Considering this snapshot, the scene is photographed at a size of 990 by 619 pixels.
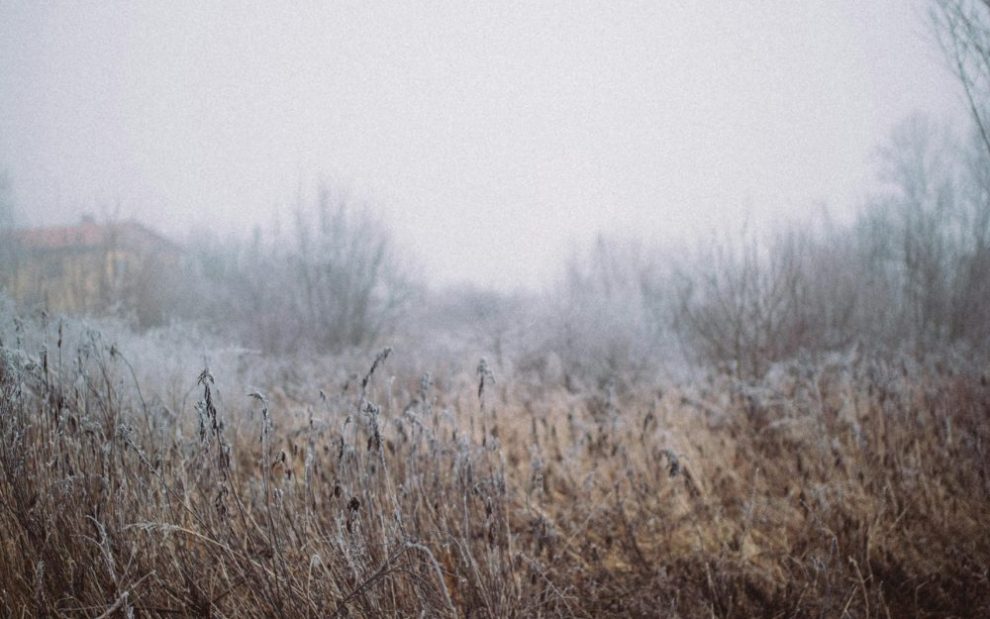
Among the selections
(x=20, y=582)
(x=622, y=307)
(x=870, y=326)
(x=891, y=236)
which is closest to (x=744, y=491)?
(x=20, y=582)

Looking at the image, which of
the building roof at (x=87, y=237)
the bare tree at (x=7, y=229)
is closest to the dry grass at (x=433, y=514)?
the bare tree at (x=7, y=229)

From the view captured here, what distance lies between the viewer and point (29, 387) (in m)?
2.32

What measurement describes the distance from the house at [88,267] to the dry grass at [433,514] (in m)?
3.48

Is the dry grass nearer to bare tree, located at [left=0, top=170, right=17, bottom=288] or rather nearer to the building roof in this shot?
bare tree, located at [left=0, top=170, right=17, bottom=288]

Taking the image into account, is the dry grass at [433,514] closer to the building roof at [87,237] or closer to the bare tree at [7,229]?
the bare tree at [7,229]

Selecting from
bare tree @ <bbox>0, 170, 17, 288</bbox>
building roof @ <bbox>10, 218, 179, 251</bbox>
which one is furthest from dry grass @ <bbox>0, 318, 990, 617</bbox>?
building roof @ <bbox>10, 218, 179, 251</bbox>

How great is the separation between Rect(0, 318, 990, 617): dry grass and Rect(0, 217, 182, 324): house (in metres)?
3.48

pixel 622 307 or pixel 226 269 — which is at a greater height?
pixel 226 269

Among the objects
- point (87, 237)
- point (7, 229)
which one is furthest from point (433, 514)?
point (87, 237)

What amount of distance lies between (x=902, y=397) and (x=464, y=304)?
27527 millimetres

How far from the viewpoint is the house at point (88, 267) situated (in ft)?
17.0

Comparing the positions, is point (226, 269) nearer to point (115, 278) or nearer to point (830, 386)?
point (115, 278)

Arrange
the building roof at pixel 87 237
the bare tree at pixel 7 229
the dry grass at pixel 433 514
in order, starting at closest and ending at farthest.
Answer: the dry grass at pixel 433 514
the bare tree at pixel 7 229
the building roof at pixel 87 237

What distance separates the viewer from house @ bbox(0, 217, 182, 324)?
5195 millimetres
